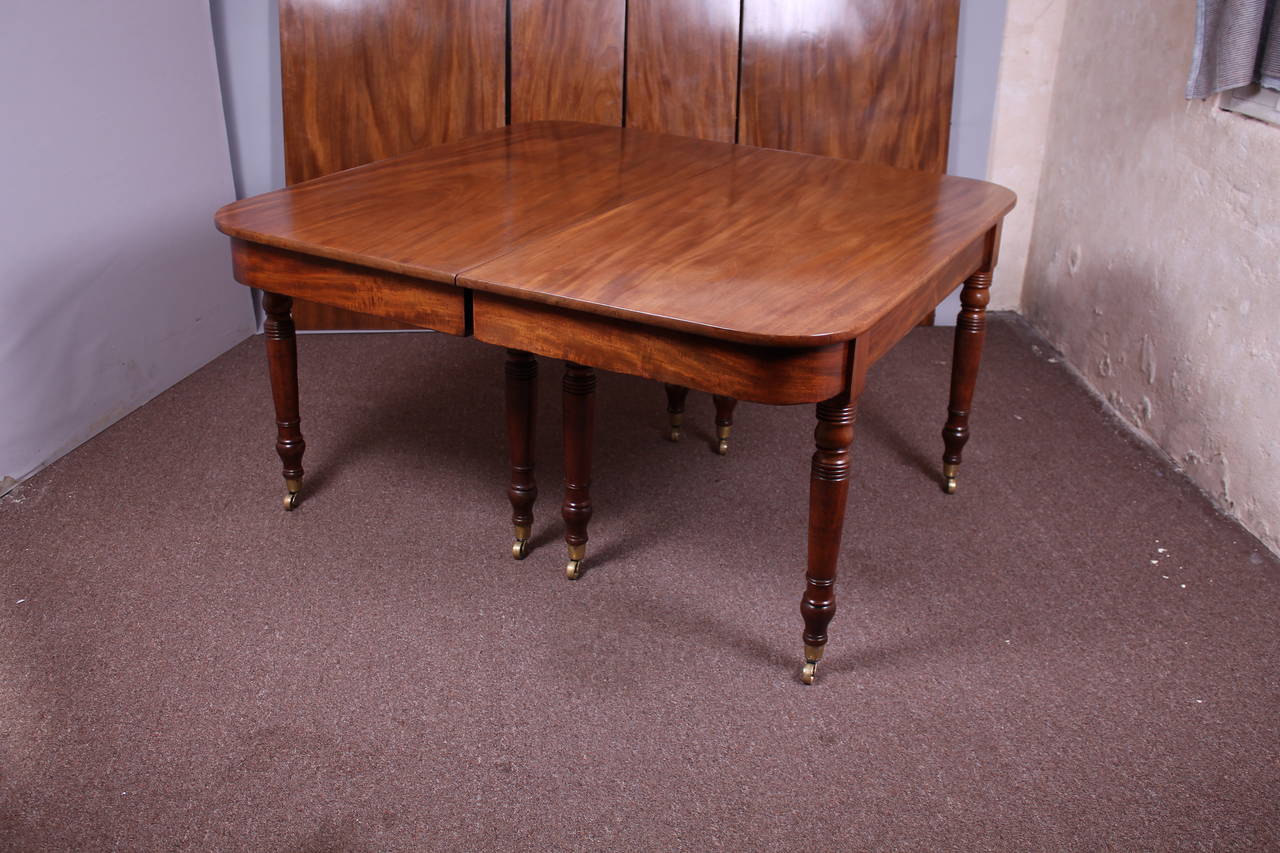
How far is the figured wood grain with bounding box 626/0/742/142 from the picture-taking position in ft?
11.4

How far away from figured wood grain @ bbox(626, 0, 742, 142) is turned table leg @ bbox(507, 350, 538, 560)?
4.82ft

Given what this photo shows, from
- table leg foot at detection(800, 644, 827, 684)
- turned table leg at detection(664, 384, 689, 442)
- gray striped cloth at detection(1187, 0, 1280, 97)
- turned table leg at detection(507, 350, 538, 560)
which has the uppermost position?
gray striped cloth at detection(1187, 0, 1280, 97)

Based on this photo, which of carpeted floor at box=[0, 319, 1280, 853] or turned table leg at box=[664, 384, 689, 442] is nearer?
carpeted floor at box=[0, 319, 1280, 853]

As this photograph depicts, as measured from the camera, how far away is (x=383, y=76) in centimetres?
348

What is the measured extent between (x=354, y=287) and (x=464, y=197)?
376mm

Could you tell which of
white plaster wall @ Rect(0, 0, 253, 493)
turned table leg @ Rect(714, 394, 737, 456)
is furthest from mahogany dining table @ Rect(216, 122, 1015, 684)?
white plaster wall @ Rect(0, 0, 253, 493)

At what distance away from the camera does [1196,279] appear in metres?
2.88

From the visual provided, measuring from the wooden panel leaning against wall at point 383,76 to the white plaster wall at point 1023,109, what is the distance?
1623 mm

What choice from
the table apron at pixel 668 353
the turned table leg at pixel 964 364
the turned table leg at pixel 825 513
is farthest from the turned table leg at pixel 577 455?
the turned table leg at pixel 964 364

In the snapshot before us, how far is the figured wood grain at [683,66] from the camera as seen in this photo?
3465 millimetres

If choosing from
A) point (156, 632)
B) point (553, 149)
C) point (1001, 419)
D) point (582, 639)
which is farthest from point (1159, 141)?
point (156, 632)

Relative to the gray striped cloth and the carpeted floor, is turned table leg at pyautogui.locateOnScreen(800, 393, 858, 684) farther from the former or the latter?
the gray striped cloth

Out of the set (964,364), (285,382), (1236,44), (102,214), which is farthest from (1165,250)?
(102,214)

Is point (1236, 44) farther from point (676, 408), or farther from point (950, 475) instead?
point (676, 408)
